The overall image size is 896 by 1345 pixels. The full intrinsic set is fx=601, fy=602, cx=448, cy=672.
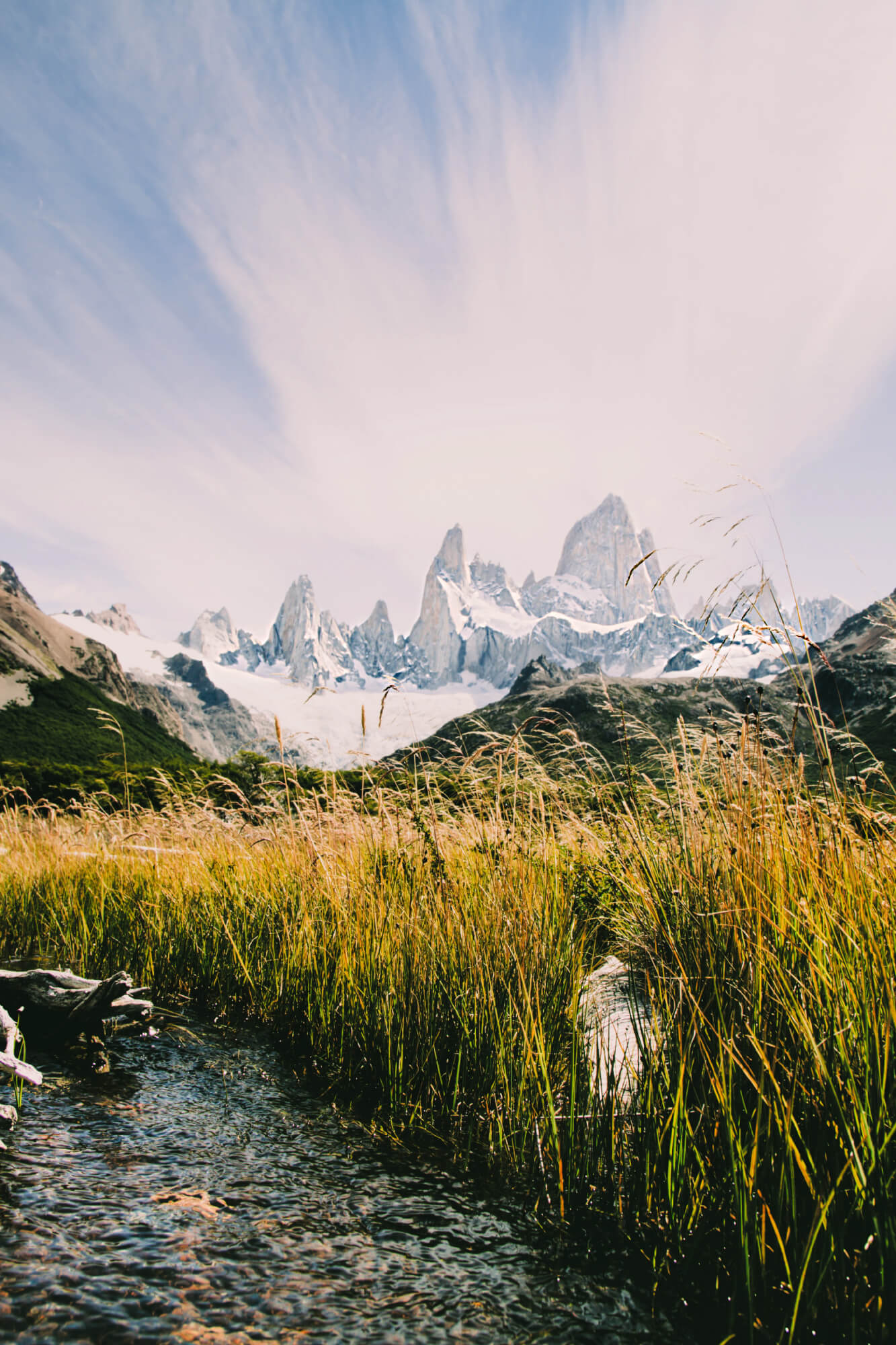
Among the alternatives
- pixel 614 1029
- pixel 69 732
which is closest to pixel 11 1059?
pixel 614 1029

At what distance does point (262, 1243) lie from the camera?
1932 millimetres

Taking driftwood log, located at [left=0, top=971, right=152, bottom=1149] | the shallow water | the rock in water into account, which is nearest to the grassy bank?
the rock in water

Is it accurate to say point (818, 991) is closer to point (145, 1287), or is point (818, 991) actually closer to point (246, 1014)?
point (145, 1287)

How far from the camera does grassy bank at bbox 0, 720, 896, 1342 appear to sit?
1562 mm

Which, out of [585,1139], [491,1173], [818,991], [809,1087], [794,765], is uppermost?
[794,765]

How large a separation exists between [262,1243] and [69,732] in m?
105

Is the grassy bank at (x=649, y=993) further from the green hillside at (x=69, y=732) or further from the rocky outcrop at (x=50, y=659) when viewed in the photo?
the rocky outcrop at (x=50, y=659)

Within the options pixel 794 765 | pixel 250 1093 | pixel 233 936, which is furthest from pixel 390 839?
pixel 794 765

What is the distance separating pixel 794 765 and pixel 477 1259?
2.53m

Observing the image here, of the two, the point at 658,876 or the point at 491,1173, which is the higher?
the point at 658,876

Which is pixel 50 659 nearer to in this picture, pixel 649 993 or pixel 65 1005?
pixel 65 1005

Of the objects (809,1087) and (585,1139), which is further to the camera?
(585,1139)

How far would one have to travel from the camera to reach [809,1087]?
1.79m

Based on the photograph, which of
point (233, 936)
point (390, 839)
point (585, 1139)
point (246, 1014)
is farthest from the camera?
point (390, 839)
